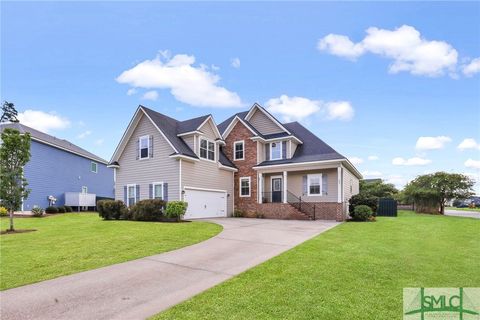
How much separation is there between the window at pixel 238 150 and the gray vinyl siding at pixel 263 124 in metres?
2.20

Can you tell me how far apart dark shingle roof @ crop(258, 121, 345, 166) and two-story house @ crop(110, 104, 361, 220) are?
8cm

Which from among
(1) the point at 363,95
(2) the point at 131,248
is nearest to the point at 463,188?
(1) the point at 363,95

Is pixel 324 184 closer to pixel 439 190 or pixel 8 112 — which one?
pixel 439 190

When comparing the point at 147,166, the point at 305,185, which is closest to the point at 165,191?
the point at 147,166

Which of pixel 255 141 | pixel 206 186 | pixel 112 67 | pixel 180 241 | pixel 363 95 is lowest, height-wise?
pixel 180 241

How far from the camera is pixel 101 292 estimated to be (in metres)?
5.54

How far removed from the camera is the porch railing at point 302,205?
21719 mm

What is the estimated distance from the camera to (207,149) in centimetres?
2252

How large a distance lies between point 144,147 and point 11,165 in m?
8.26

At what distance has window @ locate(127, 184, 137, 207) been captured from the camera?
71.1 ft

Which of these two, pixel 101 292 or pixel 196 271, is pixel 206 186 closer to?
pixel 196 271

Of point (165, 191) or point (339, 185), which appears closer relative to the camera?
point (165, 191)

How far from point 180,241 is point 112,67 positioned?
15221 millimetres

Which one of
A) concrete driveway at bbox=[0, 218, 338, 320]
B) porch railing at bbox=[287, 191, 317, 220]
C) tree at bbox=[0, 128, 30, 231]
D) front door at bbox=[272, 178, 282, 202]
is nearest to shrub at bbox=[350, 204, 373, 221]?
porch railing at bbox=[287, 191, 317, 220]
